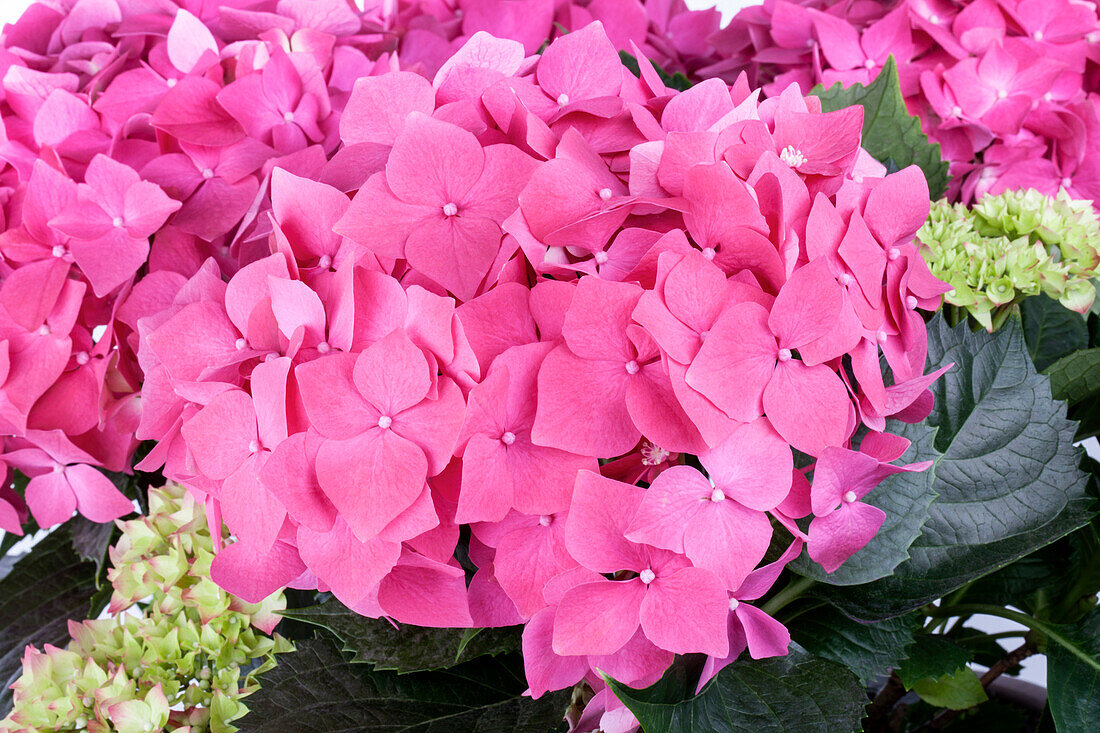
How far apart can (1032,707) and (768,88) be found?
1.63 feet

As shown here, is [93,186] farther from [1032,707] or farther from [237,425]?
[1032,707]

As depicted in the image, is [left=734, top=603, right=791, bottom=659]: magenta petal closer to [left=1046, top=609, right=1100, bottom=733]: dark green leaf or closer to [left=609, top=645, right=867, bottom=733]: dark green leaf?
[left=609, top=645, right=867, bottom=733]: dark green leaf

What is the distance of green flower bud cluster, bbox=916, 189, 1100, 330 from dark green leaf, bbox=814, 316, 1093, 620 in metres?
0.02

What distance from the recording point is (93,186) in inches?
19.6

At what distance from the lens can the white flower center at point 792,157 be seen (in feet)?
1.24

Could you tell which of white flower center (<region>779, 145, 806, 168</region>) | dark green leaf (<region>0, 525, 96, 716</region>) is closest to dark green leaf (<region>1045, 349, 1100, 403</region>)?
white flower center (<region>779, 145, 806, 168</region>)

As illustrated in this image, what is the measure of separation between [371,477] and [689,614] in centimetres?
12

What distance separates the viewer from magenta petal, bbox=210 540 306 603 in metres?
0.37

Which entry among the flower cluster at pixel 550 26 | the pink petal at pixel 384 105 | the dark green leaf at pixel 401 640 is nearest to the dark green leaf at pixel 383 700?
the dark green leaf at pixel 401 640

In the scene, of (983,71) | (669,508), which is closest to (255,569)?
(669,508)

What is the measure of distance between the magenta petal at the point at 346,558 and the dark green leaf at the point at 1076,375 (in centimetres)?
40

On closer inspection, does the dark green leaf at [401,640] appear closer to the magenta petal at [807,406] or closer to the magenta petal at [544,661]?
the magenta petal at [544,661]

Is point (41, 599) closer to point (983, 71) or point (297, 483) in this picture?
point (297, 483)

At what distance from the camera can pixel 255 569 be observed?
0.37 metres
